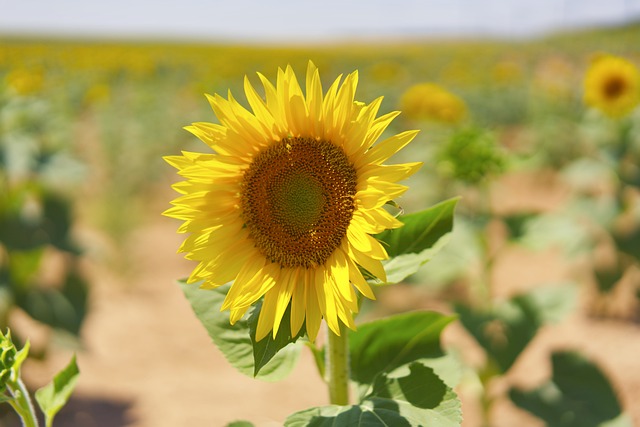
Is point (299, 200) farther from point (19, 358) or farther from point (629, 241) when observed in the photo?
point (629, 241)

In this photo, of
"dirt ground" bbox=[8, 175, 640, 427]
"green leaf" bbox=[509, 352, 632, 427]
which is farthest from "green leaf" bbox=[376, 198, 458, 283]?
"dirt ground" bbox=[8, 175, 640, 427]

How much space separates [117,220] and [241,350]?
394 centimetres

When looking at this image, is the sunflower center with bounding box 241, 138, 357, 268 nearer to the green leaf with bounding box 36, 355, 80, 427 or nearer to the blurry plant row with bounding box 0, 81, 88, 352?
the green leaf with bounding box 36, 355, 80, 427

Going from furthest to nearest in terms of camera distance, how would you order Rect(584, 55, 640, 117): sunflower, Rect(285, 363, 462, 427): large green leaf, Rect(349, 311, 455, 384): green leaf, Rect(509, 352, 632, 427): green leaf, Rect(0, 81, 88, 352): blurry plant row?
Rect(584, 55, 640, 117): sunflower
Rect(0, 81, 88, 352): blurry plant row
Rect(509, 352, 632, 427): green leaf
Rect(349, 311, 455, 384): green leaf
Rect(285, 363, 462, 427): large green leaf

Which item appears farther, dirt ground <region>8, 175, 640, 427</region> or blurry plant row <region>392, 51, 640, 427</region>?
dirt ground <region>8, 175, 640, 427</region>

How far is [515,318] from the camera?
2107mm

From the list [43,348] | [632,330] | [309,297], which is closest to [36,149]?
[43,348]

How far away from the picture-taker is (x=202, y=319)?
1.12 metres

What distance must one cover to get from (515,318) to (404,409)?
1213mm

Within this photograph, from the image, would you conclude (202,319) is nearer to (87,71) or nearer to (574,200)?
(574,200)

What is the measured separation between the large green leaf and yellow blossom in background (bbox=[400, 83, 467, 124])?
3250 mm

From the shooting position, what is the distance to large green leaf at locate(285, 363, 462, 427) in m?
0.96

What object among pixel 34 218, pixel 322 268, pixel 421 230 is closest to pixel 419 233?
pixel 421 230

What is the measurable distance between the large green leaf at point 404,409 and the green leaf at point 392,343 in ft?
0.35
